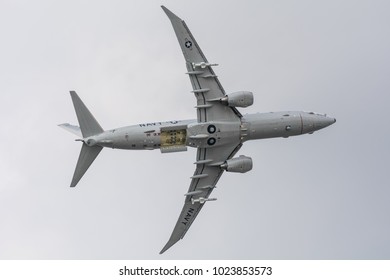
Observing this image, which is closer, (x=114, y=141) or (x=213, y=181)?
(x=114, y=141)

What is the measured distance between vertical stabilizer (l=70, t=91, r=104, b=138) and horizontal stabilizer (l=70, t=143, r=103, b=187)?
68.8 inches

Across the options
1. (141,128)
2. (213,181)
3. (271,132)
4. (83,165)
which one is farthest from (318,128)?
(83,165)

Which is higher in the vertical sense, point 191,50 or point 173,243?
point 191,50

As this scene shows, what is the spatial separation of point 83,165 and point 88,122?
207 inches

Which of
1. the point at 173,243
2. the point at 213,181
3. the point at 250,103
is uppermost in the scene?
the point at 250,103

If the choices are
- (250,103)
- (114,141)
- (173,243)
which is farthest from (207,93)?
(173,243)

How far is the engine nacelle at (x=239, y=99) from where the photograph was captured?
107312mm

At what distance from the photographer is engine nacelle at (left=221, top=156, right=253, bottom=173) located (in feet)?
366

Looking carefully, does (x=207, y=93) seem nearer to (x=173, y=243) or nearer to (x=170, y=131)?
(x=170, y=131)

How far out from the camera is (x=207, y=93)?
10825 centimetres

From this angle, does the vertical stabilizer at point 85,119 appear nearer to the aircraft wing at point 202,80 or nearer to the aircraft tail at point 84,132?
the aircraft tail at point 84,132

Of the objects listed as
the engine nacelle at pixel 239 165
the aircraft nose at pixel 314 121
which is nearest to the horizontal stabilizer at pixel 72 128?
the engine nacelle at pixel 239 165

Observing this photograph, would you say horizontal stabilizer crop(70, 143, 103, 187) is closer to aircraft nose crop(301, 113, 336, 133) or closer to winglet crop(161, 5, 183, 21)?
winglet crop(161, 5, 183, 21)

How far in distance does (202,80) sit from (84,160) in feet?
56.3
